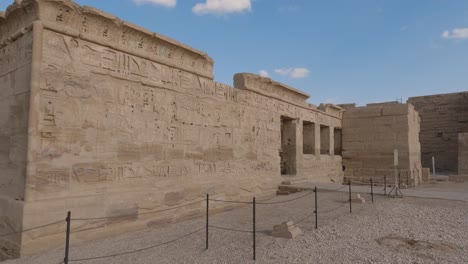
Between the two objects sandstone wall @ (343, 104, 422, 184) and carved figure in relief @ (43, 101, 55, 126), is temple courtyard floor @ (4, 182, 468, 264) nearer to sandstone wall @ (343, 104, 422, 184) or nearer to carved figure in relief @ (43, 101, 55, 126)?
carved figure in relief @ (43, 101, 55, 126)

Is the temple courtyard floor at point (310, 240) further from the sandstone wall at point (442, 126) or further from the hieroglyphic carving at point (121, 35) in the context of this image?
the sandstone wall at point (442, 126)


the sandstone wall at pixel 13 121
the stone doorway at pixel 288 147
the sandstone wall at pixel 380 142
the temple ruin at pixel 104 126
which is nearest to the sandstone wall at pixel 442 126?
the sandstone wall at pixel 380 142

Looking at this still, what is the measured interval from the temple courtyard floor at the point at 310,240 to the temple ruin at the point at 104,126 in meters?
0.61


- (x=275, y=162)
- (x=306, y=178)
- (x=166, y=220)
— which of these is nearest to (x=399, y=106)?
(x=306, y=178)

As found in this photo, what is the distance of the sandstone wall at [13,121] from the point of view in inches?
179

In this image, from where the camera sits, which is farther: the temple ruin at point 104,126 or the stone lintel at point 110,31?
the stone lintel at point 110,31

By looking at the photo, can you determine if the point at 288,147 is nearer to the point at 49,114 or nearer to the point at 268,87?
the point at 268,87

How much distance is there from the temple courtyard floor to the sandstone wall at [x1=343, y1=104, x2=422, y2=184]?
6912mm

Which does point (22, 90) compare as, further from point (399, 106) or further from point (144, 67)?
point (399, 106)

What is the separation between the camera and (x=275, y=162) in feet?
32.8

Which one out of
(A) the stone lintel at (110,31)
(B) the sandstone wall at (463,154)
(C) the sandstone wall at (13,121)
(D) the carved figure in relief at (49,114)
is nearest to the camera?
(C) the sandstone wall at (13,121)

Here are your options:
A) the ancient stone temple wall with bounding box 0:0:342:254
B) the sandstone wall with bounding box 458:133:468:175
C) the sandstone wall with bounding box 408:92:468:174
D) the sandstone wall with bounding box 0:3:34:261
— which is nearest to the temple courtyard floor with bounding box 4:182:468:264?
the ancient stone temple wall with bounding box 0:0:342:254

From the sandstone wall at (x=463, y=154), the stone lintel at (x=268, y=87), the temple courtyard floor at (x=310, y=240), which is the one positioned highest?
the stone lintel at (x=268, y=87)

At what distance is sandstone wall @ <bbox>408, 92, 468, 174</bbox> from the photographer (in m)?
22.0
